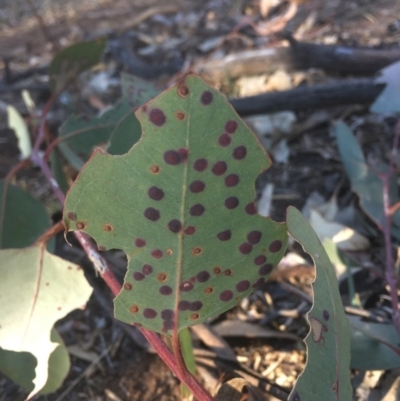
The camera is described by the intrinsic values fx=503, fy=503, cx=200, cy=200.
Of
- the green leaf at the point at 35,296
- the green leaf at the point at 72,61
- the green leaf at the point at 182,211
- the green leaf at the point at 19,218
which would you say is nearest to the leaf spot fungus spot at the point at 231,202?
the green leaf at the point at 182,211

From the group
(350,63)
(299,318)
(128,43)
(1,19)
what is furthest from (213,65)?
(1,19)

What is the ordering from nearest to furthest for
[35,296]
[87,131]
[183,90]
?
[183,90] → [35,296] → [87,131]

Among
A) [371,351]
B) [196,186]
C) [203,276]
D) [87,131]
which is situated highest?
[196,186]

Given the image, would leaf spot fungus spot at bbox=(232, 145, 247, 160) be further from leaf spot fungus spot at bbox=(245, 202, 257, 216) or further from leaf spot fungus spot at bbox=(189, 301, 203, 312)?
leaf spot fungus spot at bbox=(189, 301, 203, 312)

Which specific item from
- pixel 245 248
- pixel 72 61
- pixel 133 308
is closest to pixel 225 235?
pixel 245 248

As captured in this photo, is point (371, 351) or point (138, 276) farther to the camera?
point (371, 351)

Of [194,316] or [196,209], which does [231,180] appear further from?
[194,316]

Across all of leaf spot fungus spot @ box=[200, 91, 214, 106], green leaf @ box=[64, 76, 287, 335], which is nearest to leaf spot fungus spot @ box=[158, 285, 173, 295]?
green leaf @ box=[64, 76, 287, 335]

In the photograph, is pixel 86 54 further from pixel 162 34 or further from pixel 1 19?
pixel 1 19
